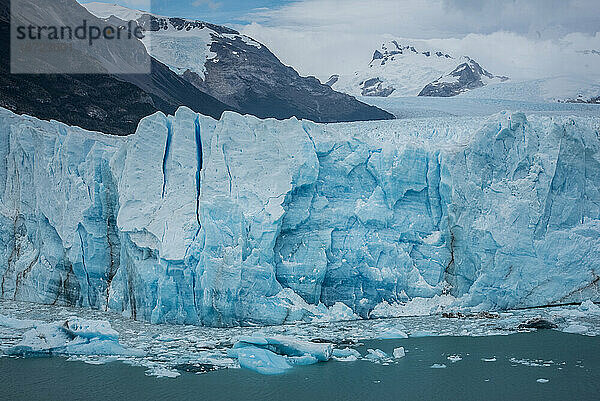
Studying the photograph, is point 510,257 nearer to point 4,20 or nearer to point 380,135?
point 380,135

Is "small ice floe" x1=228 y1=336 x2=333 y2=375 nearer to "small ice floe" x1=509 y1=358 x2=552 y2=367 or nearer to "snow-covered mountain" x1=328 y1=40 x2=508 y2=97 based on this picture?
"small ice floe" x1=509 y1=358 x2=552 y2=367

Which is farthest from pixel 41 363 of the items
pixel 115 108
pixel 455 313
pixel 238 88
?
pixel 238 88

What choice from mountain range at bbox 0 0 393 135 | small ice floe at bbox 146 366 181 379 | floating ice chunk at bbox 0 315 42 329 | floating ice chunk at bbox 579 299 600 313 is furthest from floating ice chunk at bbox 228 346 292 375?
mountain range at bbox 0 0 393 135

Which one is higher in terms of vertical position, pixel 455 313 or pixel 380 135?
pixel 380 135

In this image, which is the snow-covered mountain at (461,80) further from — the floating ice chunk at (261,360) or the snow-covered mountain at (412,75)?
the floating ice chunk at (261,360)

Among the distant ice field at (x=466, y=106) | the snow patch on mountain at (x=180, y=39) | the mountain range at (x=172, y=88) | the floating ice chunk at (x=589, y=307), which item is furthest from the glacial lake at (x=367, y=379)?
the snow patch on mountain at (x=180, y=39)

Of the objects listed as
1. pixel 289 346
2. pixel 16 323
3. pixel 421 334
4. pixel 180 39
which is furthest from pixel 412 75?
pixel 16 323
